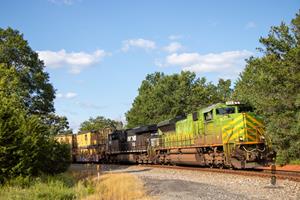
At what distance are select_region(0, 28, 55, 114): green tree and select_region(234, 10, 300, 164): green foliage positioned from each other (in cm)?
2214

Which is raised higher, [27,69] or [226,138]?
[27,69]

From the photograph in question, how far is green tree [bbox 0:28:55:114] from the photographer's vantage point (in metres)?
37.3

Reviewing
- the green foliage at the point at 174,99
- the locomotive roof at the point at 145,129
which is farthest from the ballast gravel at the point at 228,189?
the green foliage at the point at 174,99

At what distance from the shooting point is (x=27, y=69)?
37.7 m

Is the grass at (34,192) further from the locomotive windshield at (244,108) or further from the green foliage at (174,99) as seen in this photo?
the green foliage at (174,99)

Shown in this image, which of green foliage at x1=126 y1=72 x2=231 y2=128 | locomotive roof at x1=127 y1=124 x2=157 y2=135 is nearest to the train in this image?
locomotive roof at x1=127 y1=124 x2=157 y2=135

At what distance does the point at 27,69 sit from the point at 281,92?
24564mm

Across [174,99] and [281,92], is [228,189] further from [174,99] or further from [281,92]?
[174,99]

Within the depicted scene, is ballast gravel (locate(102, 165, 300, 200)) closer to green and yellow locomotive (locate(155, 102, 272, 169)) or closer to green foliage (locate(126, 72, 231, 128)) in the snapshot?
green and yellow locomotive (locate(155, 102, 272, 169))

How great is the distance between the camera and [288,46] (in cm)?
2338

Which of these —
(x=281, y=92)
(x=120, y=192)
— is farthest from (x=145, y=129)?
(x=120, y=192)

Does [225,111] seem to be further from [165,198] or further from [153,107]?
[153,107]

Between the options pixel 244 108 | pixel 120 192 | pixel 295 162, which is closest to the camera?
pixel 120 192

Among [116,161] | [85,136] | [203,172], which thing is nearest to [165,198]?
[203,172]
